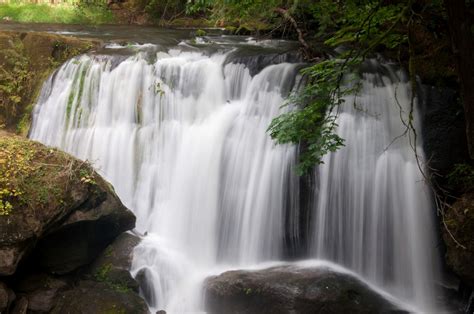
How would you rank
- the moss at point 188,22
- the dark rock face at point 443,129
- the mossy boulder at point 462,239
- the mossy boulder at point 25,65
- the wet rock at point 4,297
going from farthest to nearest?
the moss at point 188,22, the mossy boulder at point 25,65, the dark rock face at point 443,129, the mossy boulder at point 462,239, the wet rock at point 4,297

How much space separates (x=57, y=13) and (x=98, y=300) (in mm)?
15296

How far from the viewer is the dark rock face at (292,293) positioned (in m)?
5.24

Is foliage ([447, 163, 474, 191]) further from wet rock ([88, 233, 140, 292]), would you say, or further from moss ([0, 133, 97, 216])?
moss ([0, 133, 97, 216])

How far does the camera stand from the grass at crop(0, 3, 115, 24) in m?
17.0

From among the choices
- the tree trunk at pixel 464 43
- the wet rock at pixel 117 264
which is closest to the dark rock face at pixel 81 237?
the wet rock at pixel 117 264

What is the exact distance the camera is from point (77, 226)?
5.59 meters

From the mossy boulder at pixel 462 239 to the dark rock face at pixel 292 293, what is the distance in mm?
980

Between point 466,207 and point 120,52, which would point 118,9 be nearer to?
point 120,52

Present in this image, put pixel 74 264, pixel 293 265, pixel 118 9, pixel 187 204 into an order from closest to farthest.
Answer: pixel 74 264
pixel 293 265
pixel 187 204
pixel 118 9

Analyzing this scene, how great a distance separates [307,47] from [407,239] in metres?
4.29

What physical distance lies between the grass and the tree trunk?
15.3m

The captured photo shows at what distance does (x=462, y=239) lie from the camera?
5.66 meters

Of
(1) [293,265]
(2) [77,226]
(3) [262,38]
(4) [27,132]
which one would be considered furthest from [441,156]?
(4) [27,132]

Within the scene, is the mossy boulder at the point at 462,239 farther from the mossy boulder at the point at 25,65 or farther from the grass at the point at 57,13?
the grass at the point at 57,13
